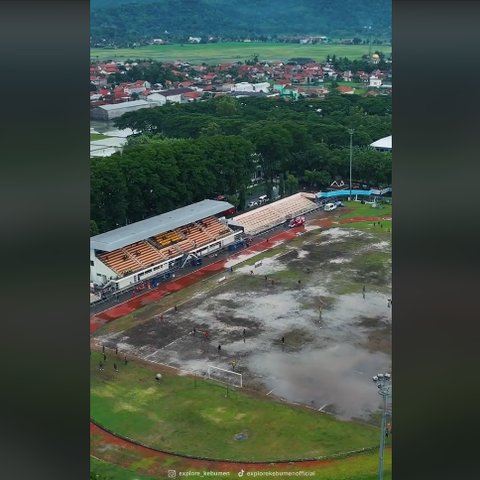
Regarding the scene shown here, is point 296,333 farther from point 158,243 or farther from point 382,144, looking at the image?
point 382,144

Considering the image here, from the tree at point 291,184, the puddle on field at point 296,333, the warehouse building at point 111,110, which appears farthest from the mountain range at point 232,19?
the puddle on field at point 296,333

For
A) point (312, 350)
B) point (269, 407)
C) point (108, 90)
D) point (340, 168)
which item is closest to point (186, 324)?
point (312, 350)

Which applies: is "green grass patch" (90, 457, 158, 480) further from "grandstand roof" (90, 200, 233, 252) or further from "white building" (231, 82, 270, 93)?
"white building" (231, 82, 270, 93)

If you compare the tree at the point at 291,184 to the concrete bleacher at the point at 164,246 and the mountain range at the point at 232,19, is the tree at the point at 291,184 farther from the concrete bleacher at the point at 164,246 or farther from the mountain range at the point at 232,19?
the mountain range at the point at 232,19

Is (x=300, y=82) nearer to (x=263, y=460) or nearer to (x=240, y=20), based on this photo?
(x=240, y=20)

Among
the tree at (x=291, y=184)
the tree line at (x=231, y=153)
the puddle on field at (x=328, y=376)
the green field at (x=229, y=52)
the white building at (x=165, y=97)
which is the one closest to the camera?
the puddle on field at (x=328, y=376)
